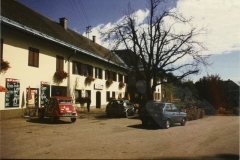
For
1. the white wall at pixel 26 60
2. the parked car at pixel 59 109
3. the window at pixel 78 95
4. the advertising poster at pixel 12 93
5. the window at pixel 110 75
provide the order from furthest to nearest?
the window at pixel 110 75, the window at pixel 78 95, the white wall at pixel 26 60, the advertising poster at pixel 12 93, the parked car at pixel 59 109

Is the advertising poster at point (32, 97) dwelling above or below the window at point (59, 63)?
below

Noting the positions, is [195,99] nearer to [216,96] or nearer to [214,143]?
[216,96]

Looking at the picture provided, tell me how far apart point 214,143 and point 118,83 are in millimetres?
26652

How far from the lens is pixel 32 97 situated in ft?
56.5

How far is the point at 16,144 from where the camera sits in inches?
306

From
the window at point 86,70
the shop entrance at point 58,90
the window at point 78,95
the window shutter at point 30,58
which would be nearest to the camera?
the window shutter at point 30,58

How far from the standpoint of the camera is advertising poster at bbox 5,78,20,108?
48.8 ft

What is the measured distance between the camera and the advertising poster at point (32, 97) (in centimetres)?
1642

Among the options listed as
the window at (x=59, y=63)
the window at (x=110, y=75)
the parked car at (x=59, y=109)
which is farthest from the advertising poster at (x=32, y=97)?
the window at (x=110, y=75)

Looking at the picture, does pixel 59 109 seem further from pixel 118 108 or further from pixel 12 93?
pixel 118 108

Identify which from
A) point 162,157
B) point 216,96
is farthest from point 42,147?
point 216,96

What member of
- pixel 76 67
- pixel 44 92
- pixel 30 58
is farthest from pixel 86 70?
pixel 30 58

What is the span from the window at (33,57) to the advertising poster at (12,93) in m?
2.04

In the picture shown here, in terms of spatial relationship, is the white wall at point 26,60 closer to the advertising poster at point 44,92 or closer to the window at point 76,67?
the advertising poster at point 44,92
